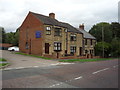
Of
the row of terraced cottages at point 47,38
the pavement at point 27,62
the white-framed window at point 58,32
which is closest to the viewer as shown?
the pavement at point 27,62

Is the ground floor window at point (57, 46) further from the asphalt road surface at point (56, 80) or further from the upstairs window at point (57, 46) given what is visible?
the asphalt road surface at point (56, 80)

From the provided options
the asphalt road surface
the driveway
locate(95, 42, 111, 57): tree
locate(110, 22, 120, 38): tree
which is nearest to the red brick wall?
the driveway

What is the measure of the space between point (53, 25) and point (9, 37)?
51.9m

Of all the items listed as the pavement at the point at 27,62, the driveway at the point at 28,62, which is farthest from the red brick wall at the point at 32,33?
the pavement at the point at 27,62

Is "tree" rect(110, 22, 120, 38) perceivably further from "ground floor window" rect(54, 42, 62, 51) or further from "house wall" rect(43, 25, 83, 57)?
"ground floor window" rect(54, 42, 62, 51)

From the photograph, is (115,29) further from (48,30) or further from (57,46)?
(48,30)

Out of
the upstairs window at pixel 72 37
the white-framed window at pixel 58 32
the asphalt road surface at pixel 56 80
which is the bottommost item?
the asphalt road surface at pixel 56 80

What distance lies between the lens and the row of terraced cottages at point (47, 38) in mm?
26469

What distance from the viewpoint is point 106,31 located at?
191ft

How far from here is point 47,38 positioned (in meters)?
26.7

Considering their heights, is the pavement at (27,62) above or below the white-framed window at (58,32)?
below

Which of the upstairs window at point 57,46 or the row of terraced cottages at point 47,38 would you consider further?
the upstairs window at point 57,46

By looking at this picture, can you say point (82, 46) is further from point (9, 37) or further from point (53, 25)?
point (9, 37)

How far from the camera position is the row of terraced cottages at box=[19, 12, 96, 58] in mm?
26469
